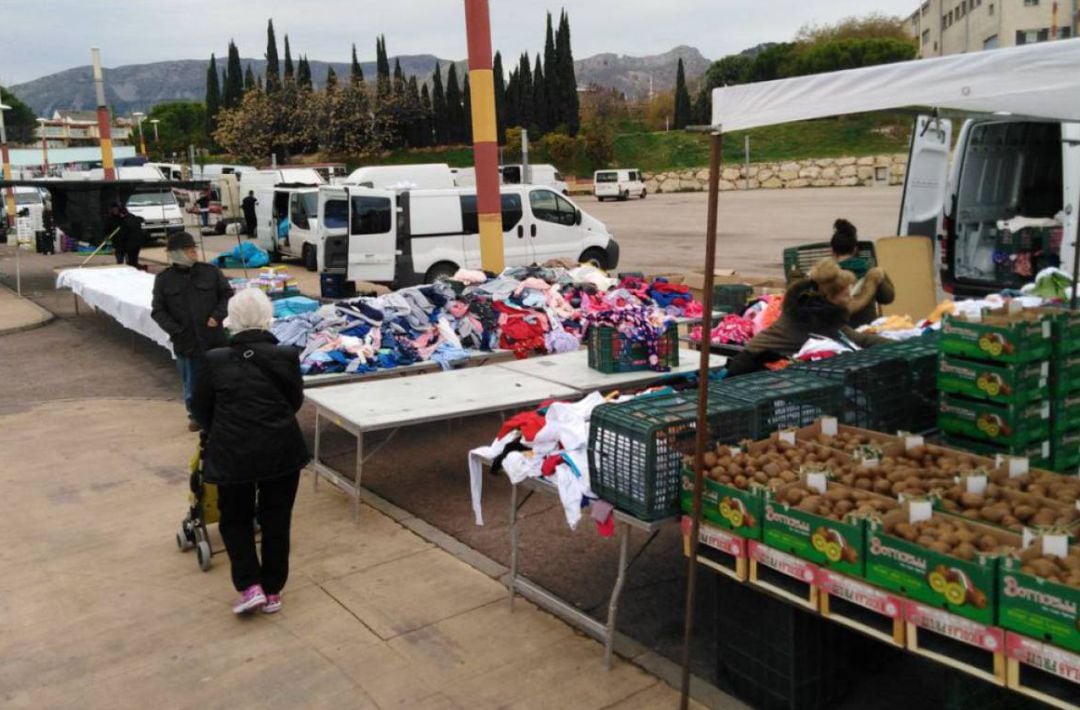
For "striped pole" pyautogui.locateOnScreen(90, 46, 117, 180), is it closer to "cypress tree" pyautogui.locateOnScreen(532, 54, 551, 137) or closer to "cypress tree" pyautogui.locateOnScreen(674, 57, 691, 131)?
"cypress tree" pyautogui.locateOnScreen(532, 54, 551, 137)

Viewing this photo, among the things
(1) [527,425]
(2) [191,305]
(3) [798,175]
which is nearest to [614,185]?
(3) [798,175]

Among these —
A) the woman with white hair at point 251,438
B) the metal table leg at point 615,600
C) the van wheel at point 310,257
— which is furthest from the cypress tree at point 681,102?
the metal table leg at point 615,600

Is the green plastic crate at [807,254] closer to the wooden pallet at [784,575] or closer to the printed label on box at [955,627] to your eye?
the wooden pallet at [784,575]

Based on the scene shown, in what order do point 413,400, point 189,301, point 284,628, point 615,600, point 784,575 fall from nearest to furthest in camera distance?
point 784,575, point 615,600, point 284,628, point 413,400, point 189,301

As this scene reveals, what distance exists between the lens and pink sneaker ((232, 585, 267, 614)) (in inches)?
201

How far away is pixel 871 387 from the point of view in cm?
522

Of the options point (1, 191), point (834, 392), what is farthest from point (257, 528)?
point (1, 191)

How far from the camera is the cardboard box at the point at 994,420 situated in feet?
16.3

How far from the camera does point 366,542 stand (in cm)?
Result: 620

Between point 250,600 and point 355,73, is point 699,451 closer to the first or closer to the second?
point 250,600

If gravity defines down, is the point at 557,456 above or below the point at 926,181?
below

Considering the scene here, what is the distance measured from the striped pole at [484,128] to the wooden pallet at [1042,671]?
34.4ft

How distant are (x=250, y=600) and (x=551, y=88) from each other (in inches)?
2559

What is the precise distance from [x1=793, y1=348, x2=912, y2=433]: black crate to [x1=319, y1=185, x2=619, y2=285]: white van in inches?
441
